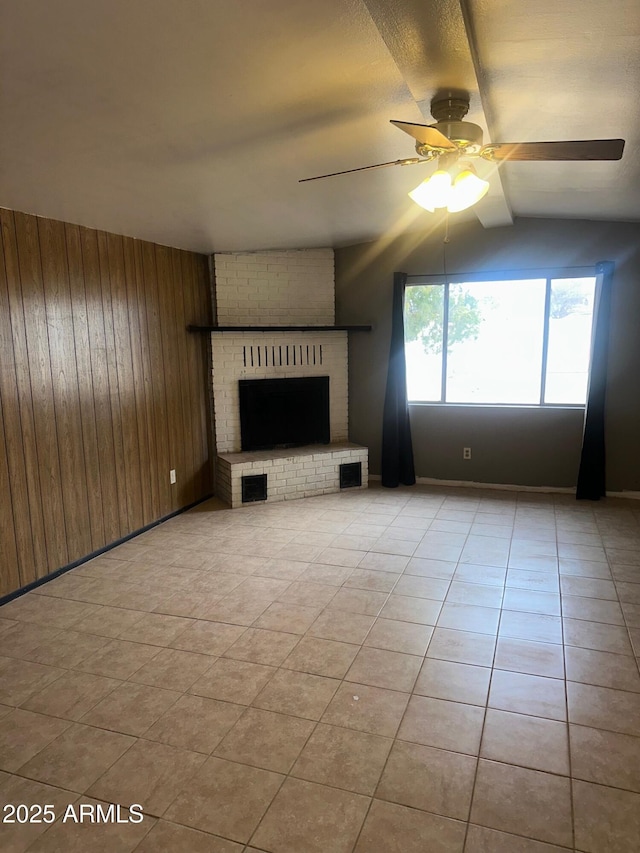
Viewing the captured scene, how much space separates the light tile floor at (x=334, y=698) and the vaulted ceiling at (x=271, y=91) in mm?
2337

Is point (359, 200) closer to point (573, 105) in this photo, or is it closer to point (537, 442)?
point (573, 105)

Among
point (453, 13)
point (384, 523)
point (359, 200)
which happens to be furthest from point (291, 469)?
point (453, 13)

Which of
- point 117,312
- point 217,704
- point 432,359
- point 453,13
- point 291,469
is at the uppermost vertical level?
point 453,13

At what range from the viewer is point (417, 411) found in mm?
5562

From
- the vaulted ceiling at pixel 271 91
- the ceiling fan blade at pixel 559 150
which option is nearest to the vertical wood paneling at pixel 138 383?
the vaulted ceiling at pixel 271 91

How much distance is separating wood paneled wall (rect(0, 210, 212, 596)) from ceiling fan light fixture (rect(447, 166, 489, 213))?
2452 millimetres

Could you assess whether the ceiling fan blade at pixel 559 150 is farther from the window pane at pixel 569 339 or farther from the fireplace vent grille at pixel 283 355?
the fireplace vent grille at pixel 283 355

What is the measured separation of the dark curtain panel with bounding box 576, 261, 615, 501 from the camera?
4.71m

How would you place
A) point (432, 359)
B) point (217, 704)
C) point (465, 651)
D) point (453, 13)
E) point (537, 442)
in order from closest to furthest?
point (453, 13) < point (217, 704) < point (465, 651) < point (537, 442) < point (432, 359)

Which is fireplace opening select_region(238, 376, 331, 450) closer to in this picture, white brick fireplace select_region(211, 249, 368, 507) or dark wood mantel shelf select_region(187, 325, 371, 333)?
white brick fireplace select_region(211, 249, 368, 507)

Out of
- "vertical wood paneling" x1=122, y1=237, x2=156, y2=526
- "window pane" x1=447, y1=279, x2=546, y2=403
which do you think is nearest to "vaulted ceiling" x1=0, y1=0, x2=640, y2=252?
"vertical wood paneling" x1=122, y1=237, x2=156, y2=526

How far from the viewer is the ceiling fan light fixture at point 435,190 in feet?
7.84

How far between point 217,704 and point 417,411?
3811mm

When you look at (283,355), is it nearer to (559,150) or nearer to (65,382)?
(65,382)
